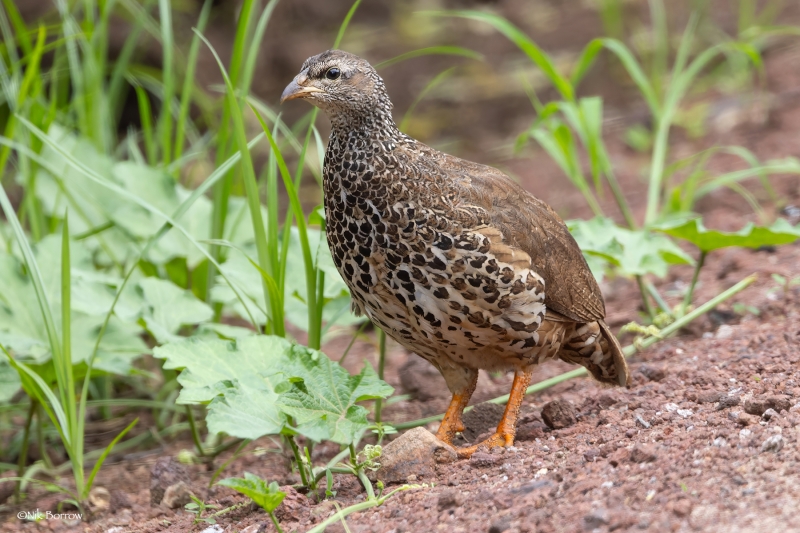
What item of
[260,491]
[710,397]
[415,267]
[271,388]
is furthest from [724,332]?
[260,491]

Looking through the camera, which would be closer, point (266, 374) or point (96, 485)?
point (266, 374)

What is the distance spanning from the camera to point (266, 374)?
3227 mm

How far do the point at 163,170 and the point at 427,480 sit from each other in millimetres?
2496

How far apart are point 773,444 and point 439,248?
128 cm

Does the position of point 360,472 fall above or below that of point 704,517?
below

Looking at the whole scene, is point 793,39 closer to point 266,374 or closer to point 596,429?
point 596,429

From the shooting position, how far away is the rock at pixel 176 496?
3459mm

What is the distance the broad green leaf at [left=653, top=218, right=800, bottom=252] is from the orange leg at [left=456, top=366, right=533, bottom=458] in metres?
0.95

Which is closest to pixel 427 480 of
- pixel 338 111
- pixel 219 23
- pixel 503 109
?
pixel 338 111

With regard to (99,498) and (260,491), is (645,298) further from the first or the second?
(99,498)

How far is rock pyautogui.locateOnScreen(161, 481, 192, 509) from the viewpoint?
3.46 meters

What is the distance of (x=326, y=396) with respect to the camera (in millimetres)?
3045

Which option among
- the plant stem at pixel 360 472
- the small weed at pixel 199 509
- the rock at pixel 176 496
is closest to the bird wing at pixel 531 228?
the plant stem at pixel 360 472

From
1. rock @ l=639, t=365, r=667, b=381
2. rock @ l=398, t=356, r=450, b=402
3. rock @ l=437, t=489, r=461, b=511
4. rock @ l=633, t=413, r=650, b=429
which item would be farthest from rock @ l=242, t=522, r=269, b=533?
rock @ l=639, t=365, r=667, b=381
